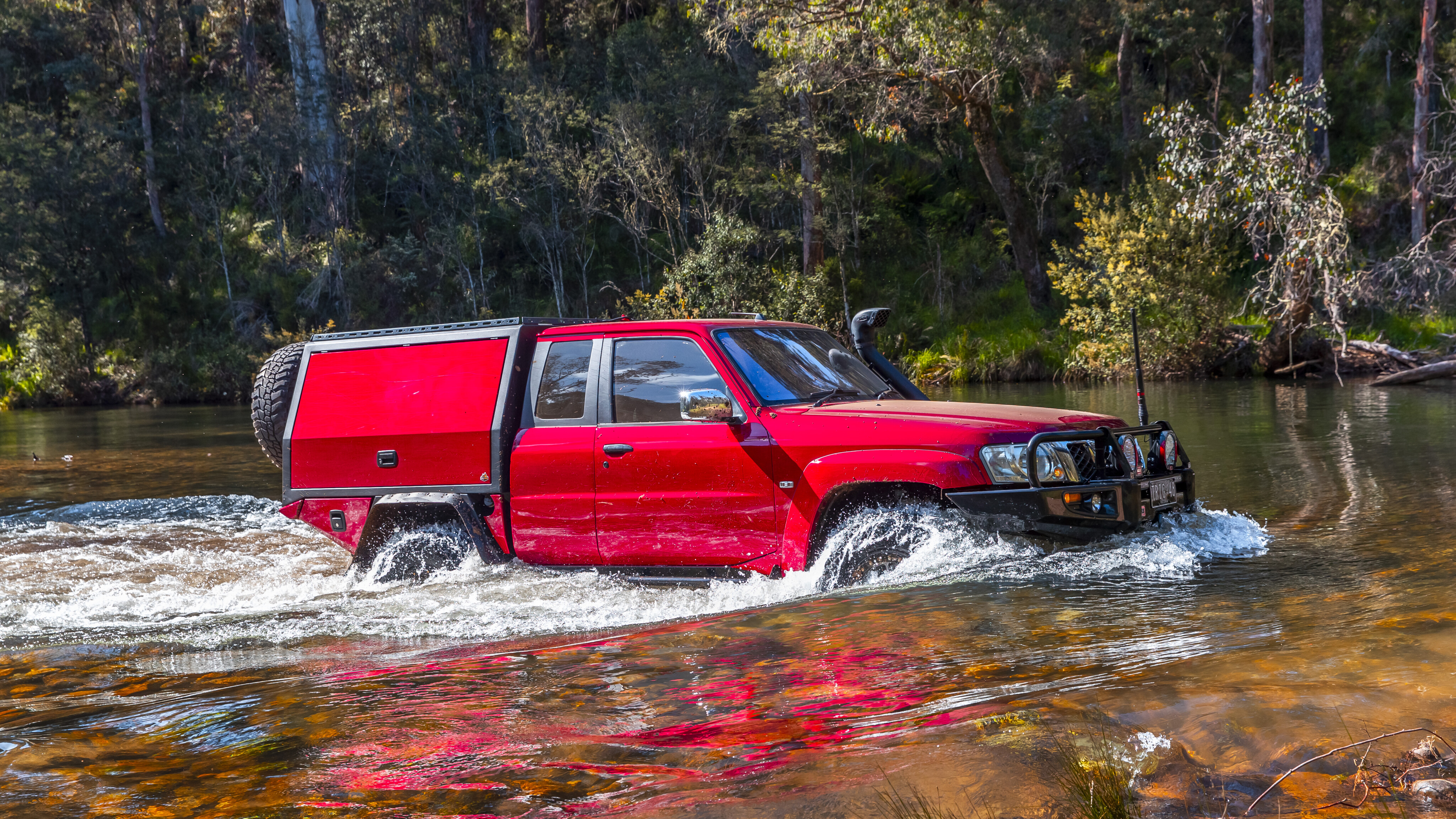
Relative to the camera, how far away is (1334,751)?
340 centimetres

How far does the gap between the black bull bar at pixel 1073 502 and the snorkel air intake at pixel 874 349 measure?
70.0 inches

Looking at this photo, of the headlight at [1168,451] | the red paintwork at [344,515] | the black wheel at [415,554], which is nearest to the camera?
the headlight at [1168,451]

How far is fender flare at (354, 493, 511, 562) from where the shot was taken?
23.3 ft

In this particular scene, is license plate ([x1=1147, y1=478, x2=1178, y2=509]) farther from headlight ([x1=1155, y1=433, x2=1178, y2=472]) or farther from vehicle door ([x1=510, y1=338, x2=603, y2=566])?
vehicle door ([x1=510, y1=338, x2=603, y2=566])

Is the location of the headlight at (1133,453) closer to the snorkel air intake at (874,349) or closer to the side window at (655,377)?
the snorkel air intake at (874,349)

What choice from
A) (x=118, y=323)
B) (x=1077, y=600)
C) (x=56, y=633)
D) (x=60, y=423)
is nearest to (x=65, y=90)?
(x=118, y=323)

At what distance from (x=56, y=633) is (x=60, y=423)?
91.5 feet

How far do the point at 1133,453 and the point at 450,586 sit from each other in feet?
14.2

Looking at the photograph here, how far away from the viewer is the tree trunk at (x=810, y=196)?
35.3 m

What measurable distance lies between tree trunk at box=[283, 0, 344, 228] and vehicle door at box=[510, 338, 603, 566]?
40136mm

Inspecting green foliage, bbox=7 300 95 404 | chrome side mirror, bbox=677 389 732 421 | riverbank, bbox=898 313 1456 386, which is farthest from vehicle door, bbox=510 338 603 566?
green foliage, bbox=7 300 95 404

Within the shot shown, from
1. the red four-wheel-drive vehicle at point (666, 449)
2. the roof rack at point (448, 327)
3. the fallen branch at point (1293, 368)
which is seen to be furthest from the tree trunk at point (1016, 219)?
the roof rack at point (448, 327)

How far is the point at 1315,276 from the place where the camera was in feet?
75.2

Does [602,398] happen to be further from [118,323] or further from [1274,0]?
[118,323]
